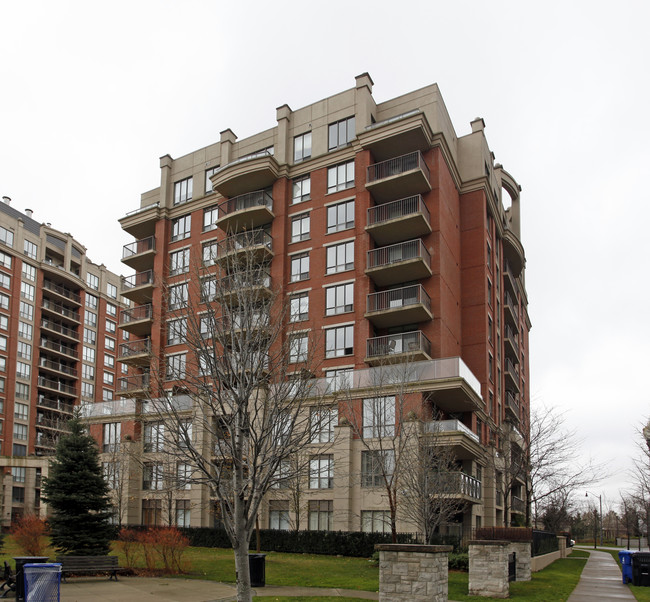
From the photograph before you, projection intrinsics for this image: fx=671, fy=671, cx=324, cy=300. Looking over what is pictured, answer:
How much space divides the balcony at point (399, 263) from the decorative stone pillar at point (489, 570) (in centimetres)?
2008

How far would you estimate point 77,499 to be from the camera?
2498cm

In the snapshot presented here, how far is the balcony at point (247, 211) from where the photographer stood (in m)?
43.8

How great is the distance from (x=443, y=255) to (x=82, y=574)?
25984mm

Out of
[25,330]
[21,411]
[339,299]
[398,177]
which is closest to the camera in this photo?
[398,177]

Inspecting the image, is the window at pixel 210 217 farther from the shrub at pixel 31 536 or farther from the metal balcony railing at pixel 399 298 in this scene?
the shrub at pixel 31 536

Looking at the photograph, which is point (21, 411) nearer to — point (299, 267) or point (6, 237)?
point (6, 237)

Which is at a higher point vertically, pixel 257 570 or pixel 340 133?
pixel 340 133

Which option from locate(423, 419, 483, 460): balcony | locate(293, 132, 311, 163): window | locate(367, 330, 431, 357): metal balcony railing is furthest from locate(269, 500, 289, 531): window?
locate(293, 132, 311, 163): window

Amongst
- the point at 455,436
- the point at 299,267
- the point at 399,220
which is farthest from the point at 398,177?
the point at 455,436

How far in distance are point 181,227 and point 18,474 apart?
34943mm

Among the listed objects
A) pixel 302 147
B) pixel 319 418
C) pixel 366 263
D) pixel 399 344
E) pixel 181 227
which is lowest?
pixel 319 418

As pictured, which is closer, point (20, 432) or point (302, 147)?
point (302, 147)

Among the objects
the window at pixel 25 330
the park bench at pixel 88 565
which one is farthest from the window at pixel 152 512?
the window at pixel 25 330

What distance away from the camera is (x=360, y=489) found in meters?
34.8
